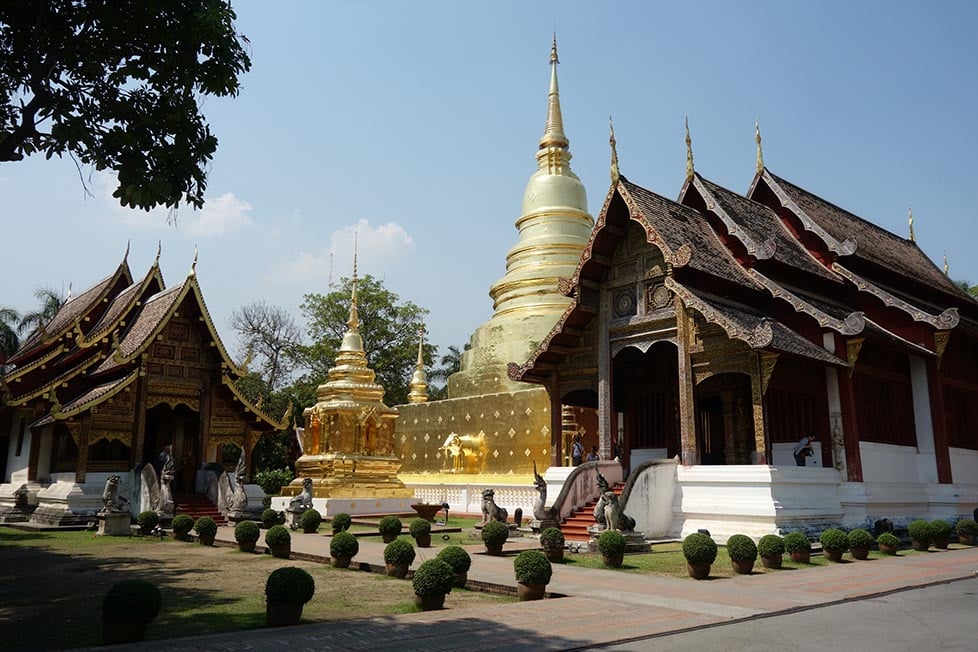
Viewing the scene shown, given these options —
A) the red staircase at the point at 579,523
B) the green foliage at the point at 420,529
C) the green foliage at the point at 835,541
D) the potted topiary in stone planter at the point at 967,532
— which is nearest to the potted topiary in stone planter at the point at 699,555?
the green foliage at the point at 835,541

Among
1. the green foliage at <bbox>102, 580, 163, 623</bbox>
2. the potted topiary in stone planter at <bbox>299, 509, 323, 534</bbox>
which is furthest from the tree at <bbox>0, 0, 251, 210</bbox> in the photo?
the potted topiary in stone planter at <bbox>299, 509, 323, 534</bbox>

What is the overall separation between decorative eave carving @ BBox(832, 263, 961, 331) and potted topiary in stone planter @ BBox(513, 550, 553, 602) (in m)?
12.1

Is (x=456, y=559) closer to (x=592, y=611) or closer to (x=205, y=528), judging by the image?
(x=592, y=611)

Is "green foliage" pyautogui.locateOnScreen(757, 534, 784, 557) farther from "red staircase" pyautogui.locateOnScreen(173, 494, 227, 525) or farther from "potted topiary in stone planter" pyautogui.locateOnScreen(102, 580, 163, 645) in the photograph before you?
"red staircase" pyautogui.locateOnScreen(173, 494, 227, 525)

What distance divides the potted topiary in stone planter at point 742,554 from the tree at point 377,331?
3088cm

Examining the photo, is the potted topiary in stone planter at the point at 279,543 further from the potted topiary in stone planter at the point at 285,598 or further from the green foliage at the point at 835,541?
the green foliage at the point at 835,541

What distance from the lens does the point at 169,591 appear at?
29.1 feet

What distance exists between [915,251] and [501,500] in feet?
48.5

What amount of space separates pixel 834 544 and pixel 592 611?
6.20m

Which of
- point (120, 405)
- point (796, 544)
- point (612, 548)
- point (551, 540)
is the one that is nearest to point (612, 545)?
point (612, 548)

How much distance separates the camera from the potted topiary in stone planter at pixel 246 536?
12.7 m

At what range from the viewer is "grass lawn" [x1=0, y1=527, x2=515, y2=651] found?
6852 mm

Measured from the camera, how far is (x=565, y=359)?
1748cm

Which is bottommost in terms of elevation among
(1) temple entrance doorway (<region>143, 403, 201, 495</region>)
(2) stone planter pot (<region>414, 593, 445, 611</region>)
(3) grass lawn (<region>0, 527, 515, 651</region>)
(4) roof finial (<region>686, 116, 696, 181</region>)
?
(3) grass lawn (<region>0, 527, 515, 651</region>)
